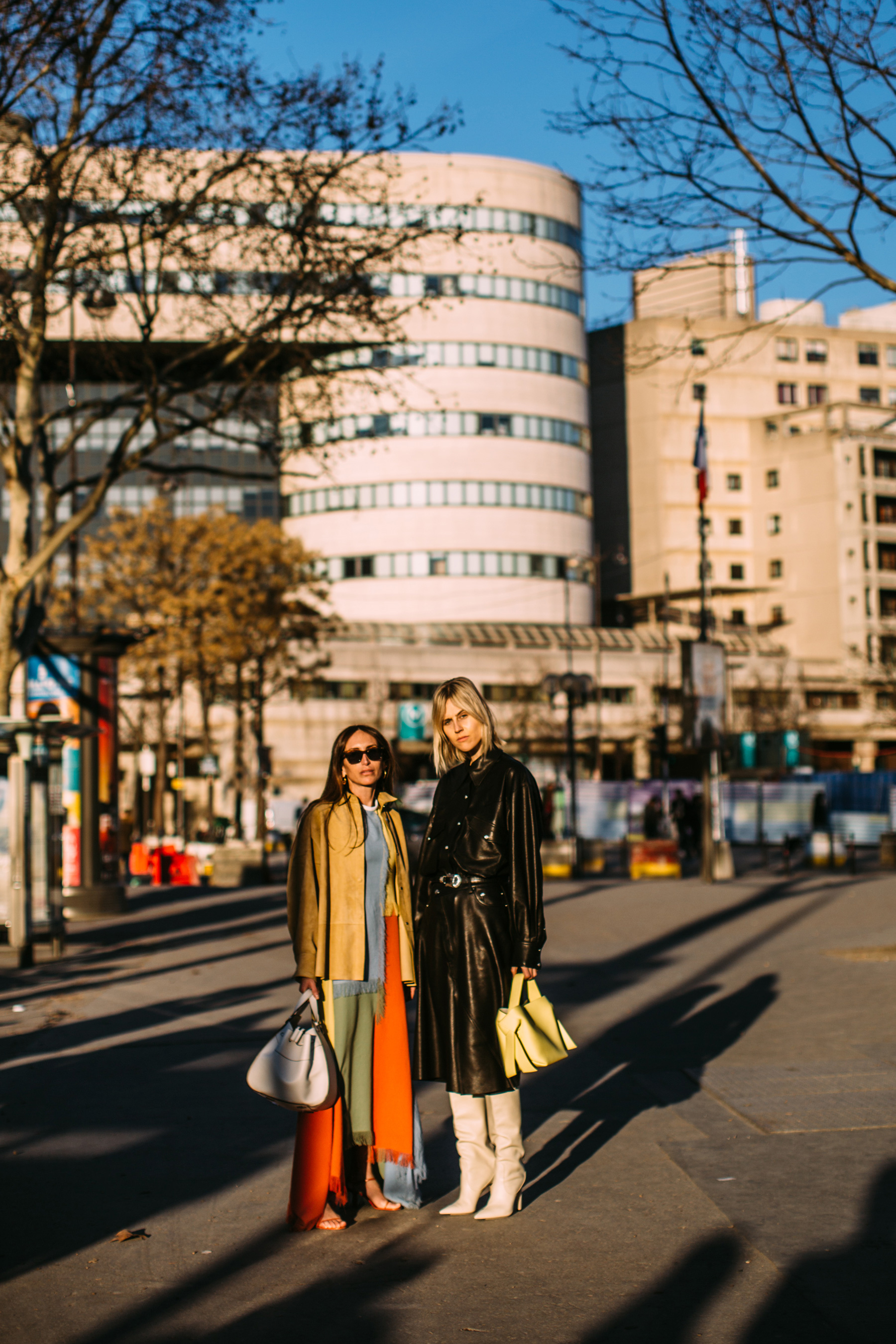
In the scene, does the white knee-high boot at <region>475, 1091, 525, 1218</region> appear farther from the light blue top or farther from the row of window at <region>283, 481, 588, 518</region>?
the row of window at <region>283, 481, 588, 518</region>

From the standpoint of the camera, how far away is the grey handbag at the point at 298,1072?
4871 millimetres

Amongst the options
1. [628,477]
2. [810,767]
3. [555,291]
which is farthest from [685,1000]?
[628,477]

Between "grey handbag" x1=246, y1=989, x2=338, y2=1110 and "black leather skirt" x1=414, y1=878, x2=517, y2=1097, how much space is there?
40cm

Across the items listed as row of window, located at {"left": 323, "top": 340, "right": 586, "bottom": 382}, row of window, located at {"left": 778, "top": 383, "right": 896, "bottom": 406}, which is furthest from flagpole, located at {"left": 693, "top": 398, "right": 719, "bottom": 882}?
row of window, located at {"left": 778, "top": 383, "right": 896, "bottom": 406}

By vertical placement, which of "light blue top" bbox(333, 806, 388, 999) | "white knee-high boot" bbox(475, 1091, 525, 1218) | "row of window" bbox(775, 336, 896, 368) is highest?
"row of window" bbox(775, 336, 896, 368)

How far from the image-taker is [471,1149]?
16.9 ft

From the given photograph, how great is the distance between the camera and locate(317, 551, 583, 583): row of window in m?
78.8

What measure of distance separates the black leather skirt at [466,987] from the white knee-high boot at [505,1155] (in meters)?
0.08

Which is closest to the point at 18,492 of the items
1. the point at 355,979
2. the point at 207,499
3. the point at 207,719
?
the point at 355,979

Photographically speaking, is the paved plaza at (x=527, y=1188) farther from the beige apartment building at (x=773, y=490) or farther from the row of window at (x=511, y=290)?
the beige apartment building at (x=773, y=490)

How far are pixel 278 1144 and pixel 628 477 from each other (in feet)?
311

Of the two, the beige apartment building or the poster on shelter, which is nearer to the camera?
the poster on shelter

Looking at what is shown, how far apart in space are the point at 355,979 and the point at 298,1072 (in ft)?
1.27

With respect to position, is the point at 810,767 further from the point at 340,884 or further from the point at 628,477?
the point at 340,884
